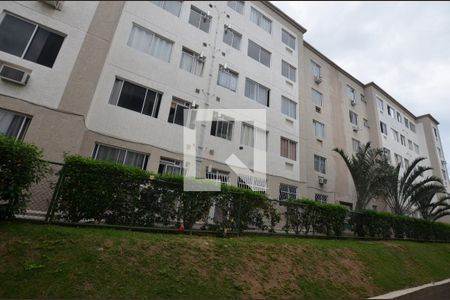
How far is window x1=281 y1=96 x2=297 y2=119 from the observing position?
17.1 m

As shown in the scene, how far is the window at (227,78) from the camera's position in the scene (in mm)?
14312

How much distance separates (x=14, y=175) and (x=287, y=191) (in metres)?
13.1

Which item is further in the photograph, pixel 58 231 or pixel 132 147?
pixel 132 147

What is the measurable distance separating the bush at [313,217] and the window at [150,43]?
9641mm

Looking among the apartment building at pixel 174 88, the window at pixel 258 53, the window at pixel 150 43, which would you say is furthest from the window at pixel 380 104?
the window at pixel 150 43

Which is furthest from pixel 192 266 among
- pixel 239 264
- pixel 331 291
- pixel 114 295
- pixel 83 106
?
pixel 83 106

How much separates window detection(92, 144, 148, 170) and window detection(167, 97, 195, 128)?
94.6 inches

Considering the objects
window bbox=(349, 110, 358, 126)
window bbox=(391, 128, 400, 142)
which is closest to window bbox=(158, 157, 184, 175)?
window bbox=(349, 110, 358, 126)

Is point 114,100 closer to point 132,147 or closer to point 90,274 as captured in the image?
point 132,147

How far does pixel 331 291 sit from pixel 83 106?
10166 mm

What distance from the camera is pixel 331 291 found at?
5.70 m

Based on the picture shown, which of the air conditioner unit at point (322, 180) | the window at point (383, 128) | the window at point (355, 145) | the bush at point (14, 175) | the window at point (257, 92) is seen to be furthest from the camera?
the window at point (383, 128)

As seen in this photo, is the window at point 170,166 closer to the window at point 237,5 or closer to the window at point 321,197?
the window at point 321,197

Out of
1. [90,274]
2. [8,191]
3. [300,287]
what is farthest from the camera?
[300,287]
